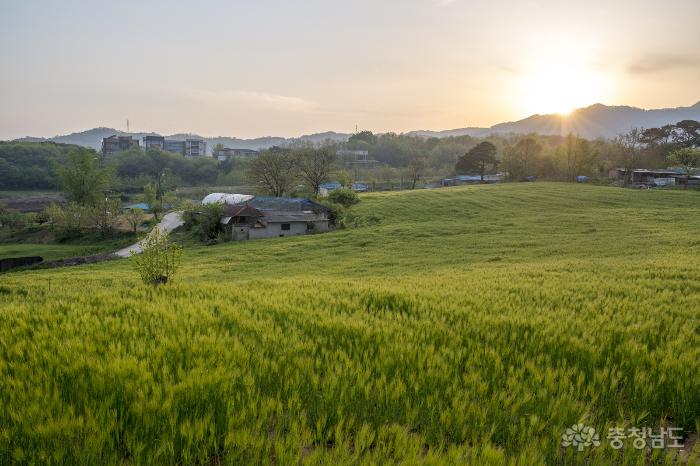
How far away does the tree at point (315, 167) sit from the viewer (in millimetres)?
79812

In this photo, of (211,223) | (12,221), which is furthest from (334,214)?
(12,221)

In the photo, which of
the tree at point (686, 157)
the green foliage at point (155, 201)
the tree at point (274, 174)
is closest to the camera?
the tree at point (274, 174)

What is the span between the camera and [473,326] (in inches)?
305

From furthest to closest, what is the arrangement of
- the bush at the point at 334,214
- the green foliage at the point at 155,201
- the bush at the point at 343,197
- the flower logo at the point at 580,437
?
the green foliage at the point at 155,201 < the bush at the point at 343,197 < the bush at the point at 334,214 < the flower logo at the point at 580,437

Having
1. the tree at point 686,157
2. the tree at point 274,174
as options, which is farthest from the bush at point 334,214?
the tree at point 686,157

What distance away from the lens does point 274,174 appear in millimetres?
79750

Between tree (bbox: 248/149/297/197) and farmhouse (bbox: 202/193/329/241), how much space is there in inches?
752

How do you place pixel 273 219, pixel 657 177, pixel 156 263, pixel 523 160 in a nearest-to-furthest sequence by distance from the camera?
pixel 156 263 < pixel 273 219 < pixel 657 177 < pixel 523 160

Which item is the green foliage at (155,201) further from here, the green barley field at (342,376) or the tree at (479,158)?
the green barley field at (342,376)

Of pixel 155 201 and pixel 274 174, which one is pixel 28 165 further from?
pixel 274 174

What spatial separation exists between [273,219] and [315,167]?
28.0m

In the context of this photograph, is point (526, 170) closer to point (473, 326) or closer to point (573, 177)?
point (573, 177)

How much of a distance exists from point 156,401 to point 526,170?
108 meters

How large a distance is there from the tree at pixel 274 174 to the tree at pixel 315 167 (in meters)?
1.59
